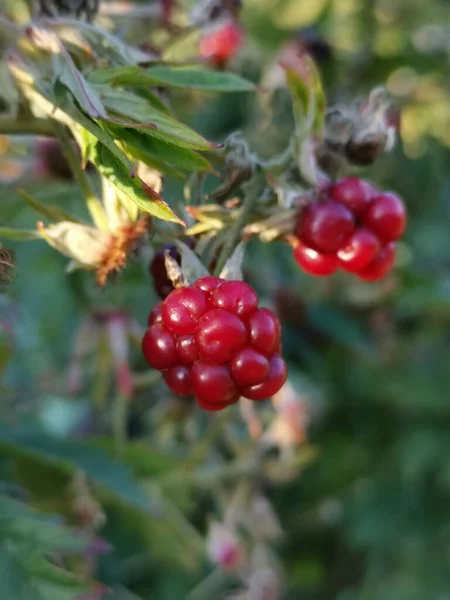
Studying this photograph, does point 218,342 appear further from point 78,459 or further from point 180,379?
point 78,459

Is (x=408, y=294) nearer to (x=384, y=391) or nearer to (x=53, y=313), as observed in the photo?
(x=384, y=391)

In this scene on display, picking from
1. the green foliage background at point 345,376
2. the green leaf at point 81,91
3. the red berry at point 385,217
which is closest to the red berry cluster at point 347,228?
the red berry at point 385,217

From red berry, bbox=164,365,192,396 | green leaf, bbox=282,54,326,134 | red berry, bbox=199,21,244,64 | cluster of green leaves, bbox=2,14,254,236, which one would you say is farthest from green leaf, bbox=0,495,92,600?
red berry, bbox=199,21,244,64

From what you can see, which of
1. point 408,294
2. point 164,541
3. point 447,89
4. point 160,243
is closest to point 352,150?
point 160,243

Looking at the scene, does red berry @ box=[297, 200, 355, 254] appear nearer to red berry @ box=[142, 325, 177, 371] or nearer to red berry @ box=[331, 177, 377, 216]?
red berry @ box=[331, 177, 377, 216]

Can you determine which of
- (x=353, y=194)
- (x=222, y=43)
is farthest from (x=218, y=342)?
(x=222, y=43)

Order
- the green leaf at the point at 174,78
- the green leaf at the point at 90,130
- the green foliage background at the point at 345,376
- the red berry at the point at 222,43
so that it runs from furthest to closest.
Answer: the green foliage background at the point at 345,376
the red berry at the point at 222,43
the green leaf at the point at 174,78
the green leaf at the point at 90,130

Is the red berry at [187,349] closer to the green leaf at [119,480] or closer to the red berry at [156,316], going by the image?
the red berry at [156,316]
